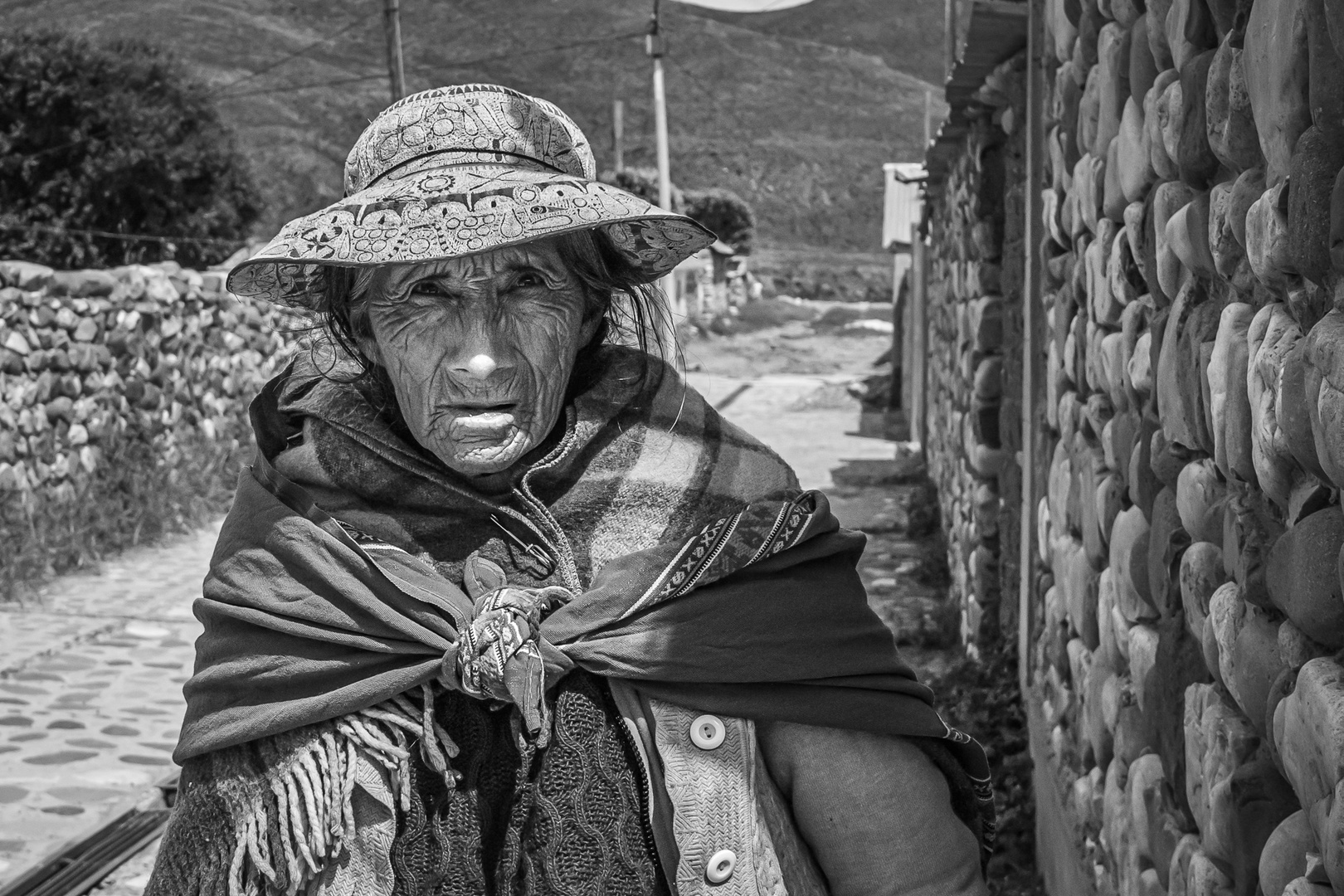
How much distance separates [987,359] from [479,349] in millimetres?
4507

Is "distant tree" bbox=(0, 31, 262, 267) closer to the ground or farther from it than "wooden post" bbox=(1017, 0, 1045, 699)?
closer to the ground

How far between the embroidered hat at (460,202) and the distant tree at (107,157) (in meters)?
15.5

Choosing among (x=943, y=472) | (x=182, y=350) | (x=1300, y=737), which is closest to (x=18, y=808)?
(x=1300, y=737)

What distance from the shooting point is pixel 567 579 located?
170cm

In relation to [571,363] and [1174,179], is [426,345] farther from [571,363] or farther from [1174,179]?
[1174,179]

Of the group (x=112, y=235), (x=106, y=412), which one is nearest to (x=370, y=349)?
(x=106, y=412)

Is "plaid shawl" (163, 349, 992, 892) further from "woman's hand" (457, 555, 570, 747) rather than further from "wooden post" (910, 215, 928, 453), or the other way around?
"wooden post" (910, 215, 928, 453)

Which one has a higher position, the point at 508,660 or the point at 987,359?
the point at 508,660

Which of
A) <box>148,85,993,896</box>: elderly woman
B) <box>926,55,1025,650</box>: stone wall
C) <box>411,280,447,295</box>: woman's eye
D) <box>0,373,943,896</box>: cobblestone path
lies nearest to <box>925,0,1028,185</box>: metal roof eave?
<box>926,55,1025,650</box>: stone wall

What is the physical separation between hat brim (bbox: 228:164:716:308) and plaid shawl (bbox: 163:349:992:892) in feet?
0.72

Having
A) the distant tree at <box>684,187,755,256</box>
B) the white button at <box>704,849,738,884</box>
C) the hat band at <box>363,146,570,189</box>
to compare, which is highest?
the hat band at <box>363,146,570,189</box>

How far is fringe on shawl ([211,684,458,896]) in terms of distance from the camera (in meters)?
1.58

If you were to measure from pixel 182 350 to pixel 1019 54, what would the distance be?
7842 mm

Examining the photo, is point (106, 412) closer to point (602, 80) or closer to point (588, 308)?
point (588, 308)
